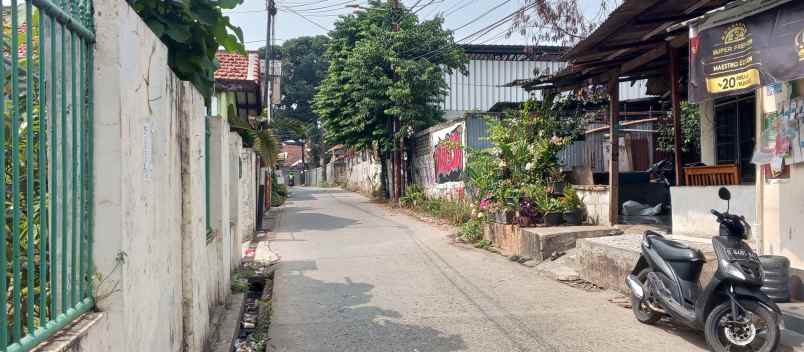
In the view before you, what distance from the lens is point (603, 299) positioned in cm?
667

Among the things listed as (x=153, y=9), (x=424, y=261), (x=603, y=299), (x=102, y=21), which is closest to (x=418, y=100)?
(x=424, y=261)

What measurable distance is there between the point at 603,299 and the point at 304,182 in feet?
188

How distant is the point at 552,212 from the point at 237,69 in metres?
8.71

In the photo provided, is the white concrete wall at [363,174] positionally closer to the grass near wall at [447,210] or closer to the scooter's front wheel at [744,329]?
the grass near wall at [447,210]

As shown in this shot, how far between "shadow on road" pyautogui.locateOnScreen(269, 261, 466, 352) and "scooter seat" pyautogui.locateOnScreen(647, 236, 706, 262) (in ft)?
6.41

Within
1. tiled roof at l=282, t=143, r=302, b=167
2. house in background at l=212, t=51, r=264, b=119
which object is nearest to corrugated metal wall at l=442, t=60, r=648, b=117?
house in background at l=212, t=51, r=264, b=119

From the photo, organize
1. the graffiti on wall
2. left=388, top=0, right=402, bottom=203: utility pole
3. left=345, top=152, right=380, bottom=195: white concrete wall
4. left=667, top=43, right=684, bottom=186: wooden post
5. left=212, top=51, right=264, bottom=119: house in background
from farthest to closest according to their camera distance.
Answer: left=345, top=152, right=380, bottom=195: white concrete wall, left=388, top=0, right=402, bottom=203: utility pole, the graffiti on wall, left=212, top=51, right=264, bottom=119: house in background, left=667, top=43, right=684, bottom=186: wooden post

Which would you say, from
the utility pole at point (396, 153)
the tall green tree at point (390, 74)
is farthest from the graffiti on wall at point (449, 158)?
the utility pole at point (396, 153)

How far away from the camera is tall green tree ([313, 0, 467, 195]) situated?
19.5 meters

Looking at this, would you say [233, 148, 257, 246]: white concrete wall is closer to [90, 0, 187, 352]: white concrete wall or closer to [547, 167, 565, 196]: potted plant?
[547, 167, 565, 196]: potted plant

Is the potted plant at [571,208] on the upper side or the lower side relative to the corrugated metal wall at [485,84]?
lower

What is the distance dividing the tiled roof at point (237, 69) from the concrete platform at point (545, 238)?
732cm

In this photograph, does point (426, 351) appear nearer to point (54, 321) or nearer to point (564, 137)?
point (54, 321)

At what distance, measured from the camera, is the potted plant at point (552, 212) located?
9.98 metres
